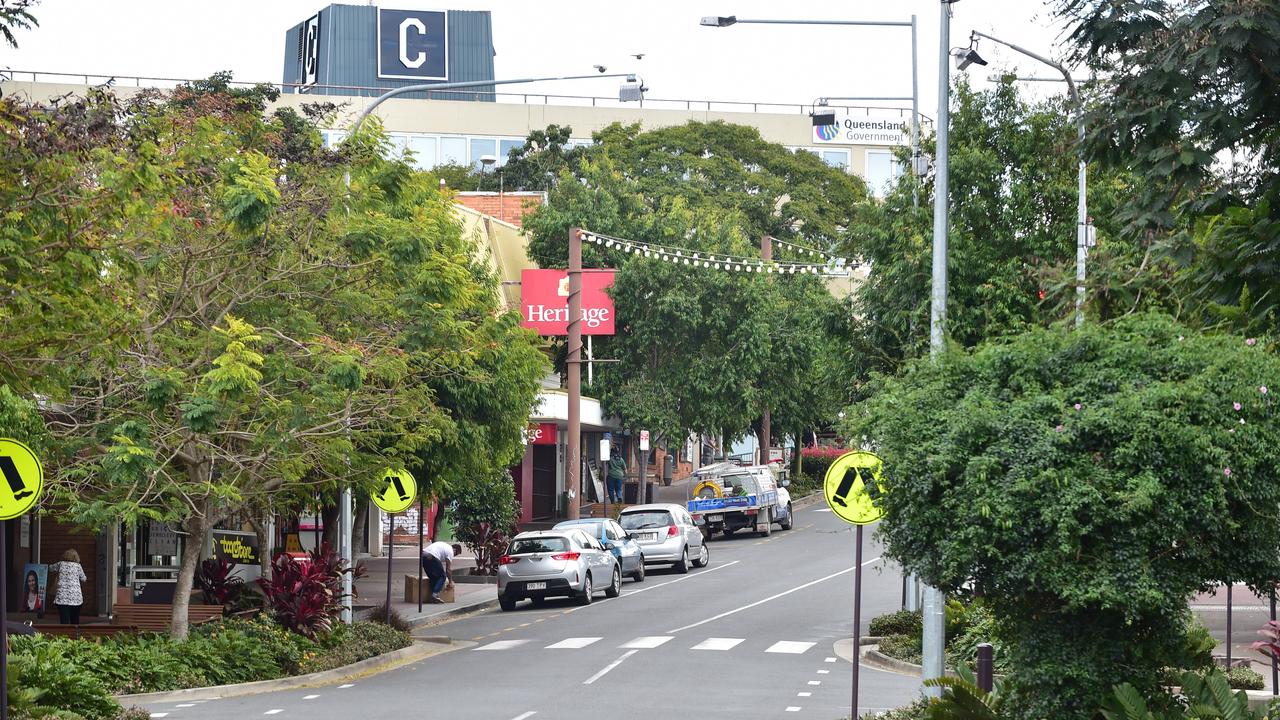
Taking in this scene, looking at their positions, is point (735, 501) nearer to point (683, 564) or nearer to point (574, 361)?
point (574, 361)

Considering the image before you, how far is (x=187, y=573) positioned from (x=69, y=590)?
11.7ft

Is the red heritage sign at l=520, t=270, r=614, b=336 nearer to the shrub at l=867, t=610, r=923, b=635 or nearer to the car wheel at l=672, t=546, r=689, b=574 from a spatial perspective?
the car wheel at l=672, t=546, r=689, b=574

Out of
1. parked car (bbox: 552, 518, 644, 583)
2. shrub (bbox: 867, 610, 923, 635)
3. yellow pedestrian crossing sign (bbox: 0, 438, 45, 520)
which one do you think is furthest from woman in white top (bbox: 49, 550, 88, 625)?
shrub (bbox: 867, 610, 923, 635)

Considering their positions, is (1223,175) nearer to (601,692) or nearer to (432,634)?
(601,692)

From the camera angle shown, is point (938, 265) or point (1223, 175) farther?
point (938, 265)

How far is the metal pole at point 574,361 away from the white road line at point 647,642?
57.0 feet

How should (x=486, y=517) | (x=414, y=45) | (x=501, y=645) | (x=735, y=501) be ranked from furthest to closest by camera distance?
(x=414, y=45) → (x=735, y=501) → (x=486, y=517) → (x=501, y=645)

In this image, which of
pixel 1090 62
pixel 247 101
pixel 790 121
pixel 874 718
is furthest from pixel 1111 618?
pixel 790 121

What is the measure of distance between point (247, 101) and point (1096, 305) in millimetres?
11753

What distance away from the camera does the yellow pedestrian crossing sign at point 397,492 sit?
957 inches

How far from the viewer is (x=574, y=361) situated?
4328 cm

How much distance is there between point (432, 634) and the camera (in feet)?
88.1

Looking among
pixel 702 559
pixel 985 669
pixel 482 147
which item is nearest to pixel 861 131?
pixel 482 147

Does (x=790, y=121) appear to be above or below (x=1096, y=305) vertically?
above
